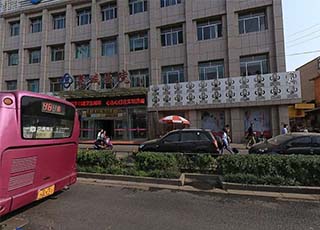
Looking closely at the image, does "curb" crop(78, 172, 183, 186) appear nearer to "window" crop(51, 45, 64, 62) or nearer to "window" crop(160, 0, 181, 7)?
"window" crop(160, 0, 181, 7)

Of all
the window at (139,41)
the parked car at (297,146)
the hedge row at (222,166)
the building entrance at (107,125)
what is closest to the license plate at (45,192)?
the hedge row at (222,166)

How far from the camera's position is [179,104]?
21.0 metres

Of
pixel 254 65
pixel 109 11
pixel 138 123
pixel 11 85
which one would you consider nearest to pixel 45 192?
pixel 138 123

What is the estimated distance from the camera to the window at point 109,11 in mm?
24453

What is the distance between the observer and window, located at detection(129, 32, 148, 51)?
2311 centimetres

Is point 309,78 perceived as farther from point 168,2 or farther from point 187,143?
point 187,143

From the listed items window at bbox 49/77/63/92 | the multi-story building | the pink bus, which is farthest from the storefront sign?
the pink bus

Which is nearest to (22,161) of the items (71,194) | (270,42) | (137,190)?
(71,194)

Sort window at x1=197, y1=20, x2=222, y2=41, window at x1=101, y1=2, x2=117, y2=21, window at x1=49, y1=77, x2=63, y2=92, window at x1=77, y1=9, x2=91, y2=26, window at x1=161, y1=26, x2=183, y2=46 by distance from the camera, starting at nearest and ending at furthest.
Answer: window at x1=197, y1=20, x2=222, y2=41 < window at x1=161, y1=26, x2=183, y2=46 < window at x1=101, y1=2, x2=117, y2=21 < window at x1=77, y1=9, x2=91, y2=26 < window at x1=49, y1=77, x2=63, y2=92

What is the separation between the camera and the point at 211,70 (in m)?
20.9

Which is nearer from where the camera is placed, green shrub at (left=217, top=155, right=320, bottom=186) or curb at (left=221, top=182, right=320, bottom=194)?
curb at (left=221, top=182, right=320, bottom=194)

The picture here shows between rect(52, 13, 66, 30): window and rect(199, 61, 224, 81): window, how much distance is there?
53.4 ft

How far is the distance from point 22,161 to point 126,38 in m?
20.8

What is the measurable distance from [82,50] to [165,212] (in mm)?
23816
